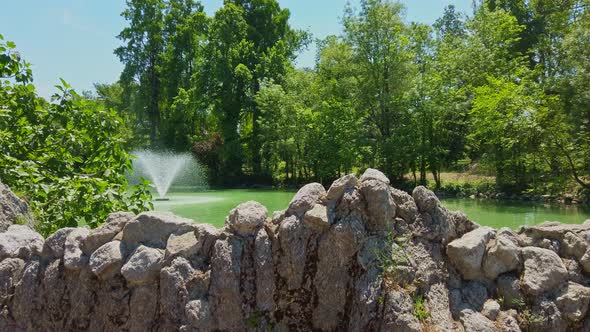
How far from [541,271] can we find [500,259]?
26 cm

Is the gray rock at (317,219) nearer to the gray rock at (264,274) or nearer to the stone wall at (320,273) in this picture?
the stone wall at (320,273)

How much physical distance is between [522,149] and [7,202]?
26.1 m

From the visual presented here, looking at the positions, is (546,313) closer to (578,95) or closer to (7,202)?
(7,202)

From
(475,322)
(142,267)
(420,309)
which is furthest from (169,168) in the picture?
(475,322)

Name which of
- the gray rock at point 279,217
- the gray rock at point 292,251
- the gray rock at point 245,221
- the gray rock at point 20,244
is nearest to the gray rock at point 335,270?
the gray rock at point 292,251

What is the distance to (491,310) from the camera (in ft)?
10.4

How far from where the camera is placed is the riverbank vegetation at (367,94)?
84.9 feet

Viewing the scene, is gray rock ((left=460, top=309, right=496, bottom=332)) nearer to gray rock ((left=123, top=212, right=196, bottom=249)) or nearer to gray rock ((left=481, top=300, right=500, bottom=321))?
gray rock ((left=481, top=300, right=500, bottom=321))

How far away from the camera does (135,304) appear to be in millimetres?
3396

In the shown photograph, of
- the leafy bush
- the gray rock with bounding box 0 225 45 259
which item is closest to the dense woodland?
the leafy bush

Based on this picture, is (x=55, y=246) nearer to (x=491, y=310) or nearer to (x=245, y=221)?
(x=245, y=221)

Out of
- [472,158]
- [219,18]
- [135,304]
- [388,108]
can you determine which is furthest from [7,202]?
[219,18]

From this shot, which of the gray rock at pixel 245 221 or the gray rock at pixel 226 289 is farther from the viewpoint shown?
the gray rock at pixel 245 221

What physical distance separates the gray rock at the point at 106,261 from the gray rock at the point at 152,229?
13 cm
